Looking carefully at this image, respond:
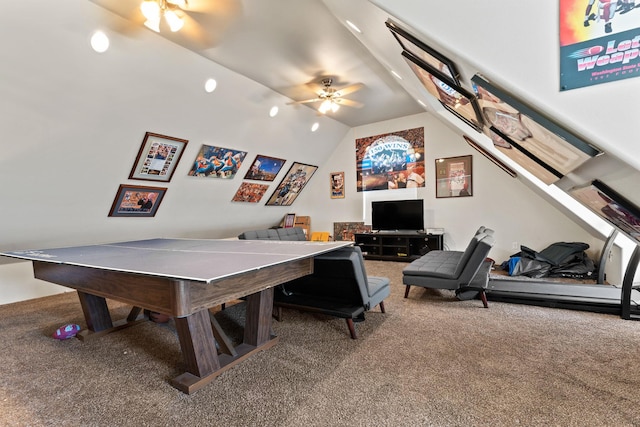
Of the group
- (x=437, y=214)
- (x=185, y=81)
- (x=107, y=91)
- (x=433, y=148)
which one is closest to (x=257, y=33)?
(x=185, y=81)

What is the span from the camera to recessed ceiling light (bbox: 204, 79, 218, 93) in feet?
12.5

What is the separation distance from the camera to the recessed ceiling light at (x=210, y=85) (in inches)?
150

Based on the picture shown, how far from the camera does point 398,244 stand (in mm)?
6301

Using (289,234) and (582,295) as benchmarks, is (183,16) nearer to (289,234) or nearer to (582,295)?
(289,234)

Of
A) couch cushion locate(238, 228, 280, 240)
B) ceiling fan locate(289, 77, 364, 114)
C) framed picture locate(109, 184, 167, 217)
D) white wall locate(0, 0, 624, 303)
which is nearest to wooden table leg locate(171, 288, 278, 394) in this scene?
couch cushion locate(238, 228, 280, 240)

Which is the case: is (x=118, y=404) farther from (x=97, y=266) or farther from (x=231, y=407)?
(x=97, y=266)

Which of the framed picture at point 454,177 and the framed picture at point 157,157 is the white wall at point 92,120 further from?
the framed picture at point 454,177

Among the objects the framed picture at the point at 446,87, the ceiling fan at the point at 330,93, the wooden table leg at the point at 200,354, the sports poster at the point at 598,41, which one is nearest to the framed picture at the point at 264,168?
the ceiling fan at the point at 330,93

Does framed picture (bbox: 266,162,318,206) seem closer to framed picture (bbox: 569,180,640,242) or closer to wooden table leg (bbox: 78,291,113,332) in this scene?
wooden table leg (bbox: 78,291,113,332)

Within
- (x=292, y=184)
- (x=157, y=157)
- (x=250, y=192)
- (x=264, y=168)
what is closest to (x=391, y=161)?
(x=292, y=184)

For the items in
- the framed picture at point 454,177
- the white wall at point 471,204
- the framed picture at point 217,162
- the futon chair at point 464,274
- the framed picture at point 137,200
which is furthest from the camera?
the framed picture at point 454,177

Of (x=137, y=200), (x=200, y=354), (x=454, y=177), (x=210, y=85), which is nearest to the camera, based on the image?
(x=200, y=354)

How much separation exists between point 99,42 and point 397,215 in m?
5.50

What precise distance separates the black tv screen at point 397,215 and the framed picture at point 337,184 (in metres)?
1.11
